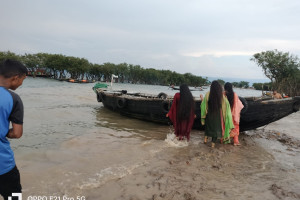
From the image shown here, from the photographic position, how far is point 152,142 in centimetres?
579

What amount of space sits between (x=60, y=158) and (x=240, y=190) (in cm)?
342

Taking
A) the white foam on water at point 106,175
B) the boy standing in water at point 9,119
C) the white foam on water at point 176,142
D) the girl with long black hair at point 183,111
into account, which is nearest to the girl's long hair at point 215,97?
the girl with long black hair at point 183,111

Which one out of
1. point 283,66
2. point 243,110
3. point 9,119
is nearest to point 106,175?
point 9,119

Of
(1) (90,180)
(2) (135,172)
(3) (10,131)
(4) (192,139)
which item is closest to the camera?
(3) (10,131)

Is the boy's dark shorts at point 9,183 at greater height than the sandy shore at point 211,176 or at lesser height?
greater

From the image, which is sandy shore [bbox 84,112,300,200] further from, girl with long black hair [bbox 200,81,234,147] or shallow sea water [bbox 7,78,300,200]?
girl with long black hair [bbox 200,81,234,147]

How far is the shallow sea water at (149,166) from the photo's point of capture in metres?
3.06

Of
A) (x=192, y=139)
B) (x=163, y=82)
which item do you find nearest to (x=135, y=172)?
(x=192, y=139)

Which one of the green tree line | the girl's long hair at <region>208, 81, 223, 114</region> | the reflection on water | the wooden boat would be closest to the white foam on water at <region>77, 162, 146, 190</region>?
the girl's long hair at <region>208, 81, 223, 114</region>

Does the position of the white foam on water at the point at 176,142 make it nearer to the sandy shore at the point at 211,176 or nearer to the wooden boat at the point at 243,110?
the sandy shore at the point at 211,176

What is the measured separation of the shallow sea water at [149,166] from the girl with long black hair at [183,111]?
392 mm

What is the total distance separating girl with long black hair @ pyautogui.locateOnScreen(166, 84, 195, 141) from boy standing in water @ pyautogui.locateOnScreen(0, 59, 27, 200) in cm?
392

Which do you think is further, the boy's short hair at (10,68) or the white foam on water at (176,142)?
the white foam on water at (176,142)

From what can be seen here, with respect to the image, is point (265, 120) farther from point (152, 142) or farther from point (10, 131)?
point (10, 131)
